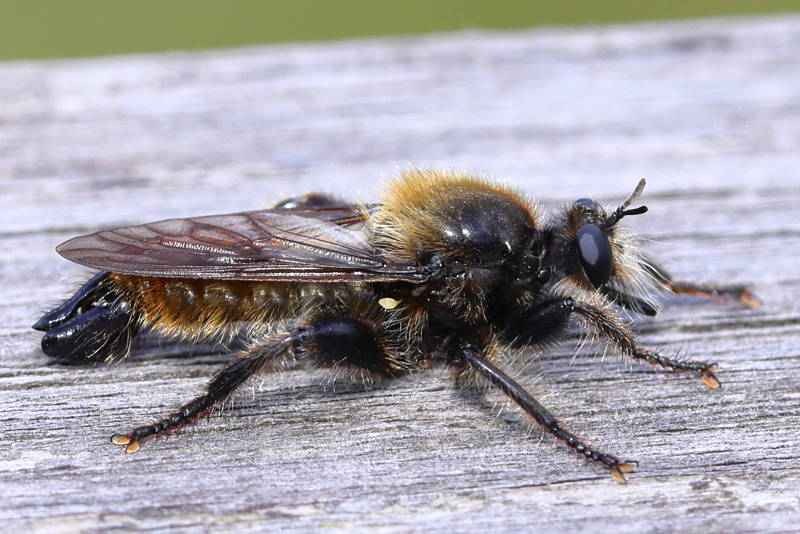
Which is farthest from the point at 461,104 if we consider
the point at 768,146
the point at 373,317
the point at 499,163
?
the point at 373,317

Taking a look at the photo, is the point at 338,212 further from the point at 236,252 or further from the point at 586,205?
the point at 586,205

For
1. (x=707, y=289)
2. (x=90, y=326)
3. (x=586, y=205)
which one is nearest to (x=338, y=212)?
(x=586, y=205)

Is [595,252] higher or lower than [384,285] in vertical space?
higher

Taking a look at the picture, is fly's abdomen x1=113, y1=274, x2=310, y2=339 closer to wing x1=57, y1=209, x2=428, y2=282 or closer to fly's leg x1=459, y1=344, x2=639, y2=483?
wing x1=57, y1=209, x2=428, y2=282

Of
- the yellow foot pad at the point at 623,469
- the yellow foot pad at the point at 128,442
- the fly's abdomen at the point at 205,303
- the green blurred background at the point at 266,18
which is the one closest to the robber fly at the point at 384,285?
the fly's abdomen at the point at 205,303

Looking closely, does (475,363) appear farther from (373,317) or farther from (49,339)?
(49,339)

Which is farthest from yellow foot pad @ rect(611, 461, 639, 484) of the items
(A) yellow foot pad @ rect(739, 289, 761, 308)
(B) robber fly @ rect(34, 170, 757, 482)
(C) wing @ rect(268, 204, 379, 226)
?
(C) wing @ rect(268, 204, 379, 226)

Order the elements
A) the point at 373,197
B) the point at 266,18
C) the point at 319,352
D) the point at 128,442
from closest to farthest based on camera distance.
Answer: the point at 128,442 < the point at 319,352 < the point at 373,197 < the point at 266,18
